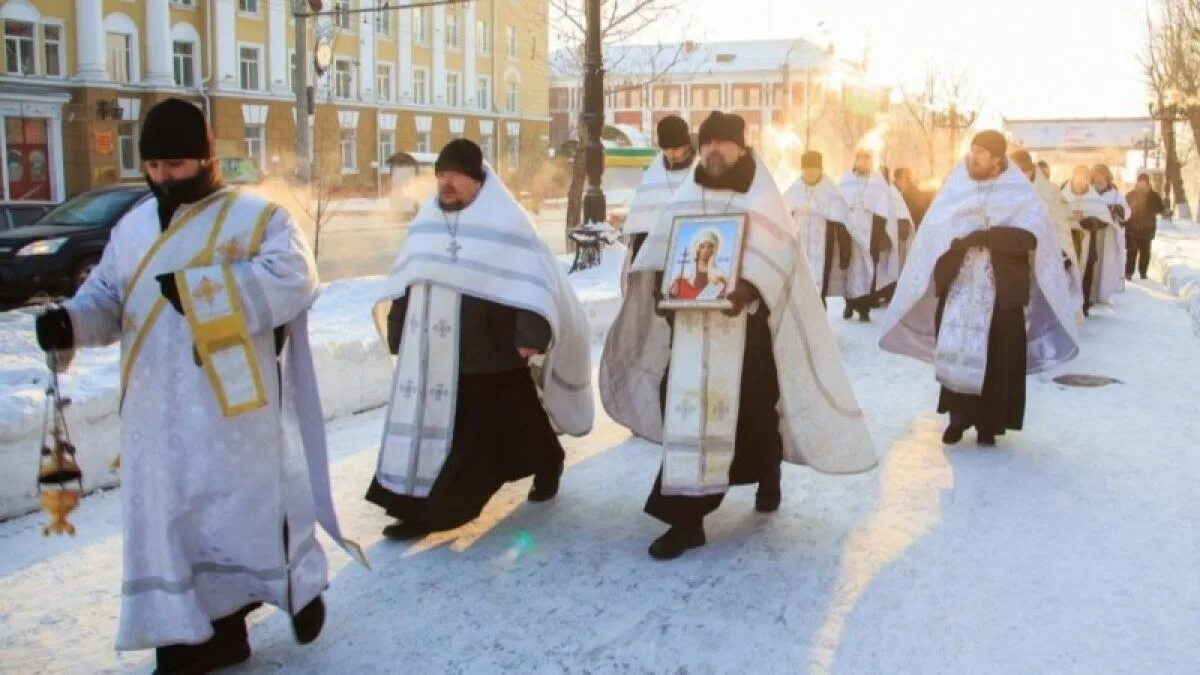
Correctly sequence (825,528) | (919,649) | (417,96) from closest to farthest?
(919,649) < (825,528) < (417,96)

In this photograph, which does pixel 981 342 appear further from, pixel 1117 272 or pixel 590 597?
pixel 1117 272

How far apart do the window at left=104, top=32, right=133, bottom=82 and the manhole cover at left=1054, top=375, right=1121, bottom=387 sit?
107 ft

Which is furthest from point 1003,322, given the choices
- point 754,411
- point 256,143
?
point 256,143

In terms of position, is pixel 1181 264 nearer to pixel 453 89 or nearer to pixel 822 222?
pixel 822 222

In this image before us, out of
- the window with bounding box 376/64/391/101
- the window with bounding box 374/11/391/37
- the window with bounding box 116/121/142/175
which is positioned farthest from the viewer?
the window with bounding box 376/64/391/101

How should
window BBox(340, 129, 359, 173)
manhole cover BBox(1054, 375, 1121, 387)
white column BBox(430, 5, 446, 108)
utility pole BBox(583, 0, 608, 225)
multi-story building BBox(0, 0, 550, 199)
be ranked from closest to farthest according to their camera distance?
1. manhole cover BBox(1054, 375, 1121, 387)
2. utility pole BBox(583, 0, 608, 225)
3. multi-story building BBox(0, 0, 550, 199)
4. window BBox(340, 129, 359, 173)
5. white column BBox(430, 5, 446, 108)

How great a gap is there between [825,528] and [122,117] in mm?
34888

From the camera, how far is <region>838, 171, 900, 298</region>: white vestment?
13148 mm

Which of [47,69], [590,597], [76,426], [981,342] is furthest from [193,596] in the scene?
[47,69]

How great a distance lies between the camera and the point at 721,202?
5.34 meters

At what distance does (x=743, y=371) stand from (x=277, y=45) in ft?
128

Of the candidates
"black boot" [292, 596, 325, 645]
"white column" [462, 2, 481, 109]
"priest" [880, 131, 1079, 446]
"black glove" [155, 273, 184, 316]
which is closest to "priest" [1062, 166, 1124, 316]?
"priest" [880, 131, 1079, 446]

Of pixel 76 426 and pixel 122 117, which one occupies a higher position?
pixel 122 117

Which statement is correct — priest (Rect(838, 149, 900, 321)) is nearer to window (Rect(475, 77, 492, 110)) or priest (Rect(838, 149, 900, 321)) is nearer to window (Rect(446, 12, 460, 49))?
window (Rect(446, 12, 460, 49))
